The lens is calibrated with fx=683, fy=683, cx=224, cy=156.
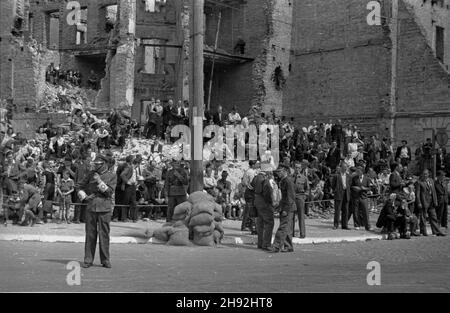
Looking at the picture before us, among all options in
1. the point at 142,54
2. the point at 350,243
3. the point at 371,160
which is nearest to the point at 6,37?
the point at 142,54

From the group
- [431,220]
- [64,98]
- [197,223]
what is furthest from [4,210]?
[64,98]

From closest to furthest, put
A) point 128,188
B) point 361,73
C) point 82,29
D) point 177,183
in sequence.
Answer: point 177,183 < point 128,188 < point 361,73 < point 82,29

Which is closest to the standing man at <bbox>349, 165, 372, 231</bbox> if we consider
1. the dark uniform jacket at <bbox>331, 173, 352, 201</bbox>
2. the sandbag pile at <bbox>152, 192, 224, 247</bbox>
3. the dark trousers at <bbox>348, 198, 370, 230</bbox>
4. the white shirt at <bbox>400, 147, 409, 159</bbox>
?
the dark trousers at <bbox>348, 198, 370, 230</bbox>

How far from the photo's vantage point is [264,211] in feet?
48.5

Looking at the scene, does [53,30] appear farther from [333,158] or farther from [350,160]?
[350,160]

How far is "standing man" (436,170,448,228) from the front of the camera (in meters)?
19.6

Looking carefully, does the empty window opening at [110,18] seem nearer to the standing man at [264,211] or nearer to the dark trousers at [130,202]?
the dark trousers at [130,202]

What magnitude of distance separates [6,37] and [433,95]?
23904 millimetres

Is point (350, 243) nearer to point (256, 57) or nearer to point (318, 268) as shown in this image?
point (318, 268)

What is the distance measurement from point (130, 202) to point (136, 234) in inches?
121

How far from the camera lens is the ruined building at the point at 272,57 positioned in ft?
114

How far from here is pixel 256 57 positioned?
3909cm

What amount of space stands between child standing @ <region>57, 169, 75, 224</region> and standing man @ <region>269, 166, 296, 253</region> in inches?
251

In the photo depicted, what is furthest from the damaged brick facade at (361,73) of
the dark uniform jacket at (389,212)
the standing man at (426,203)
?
the dark uniform jacket at (389,212)
